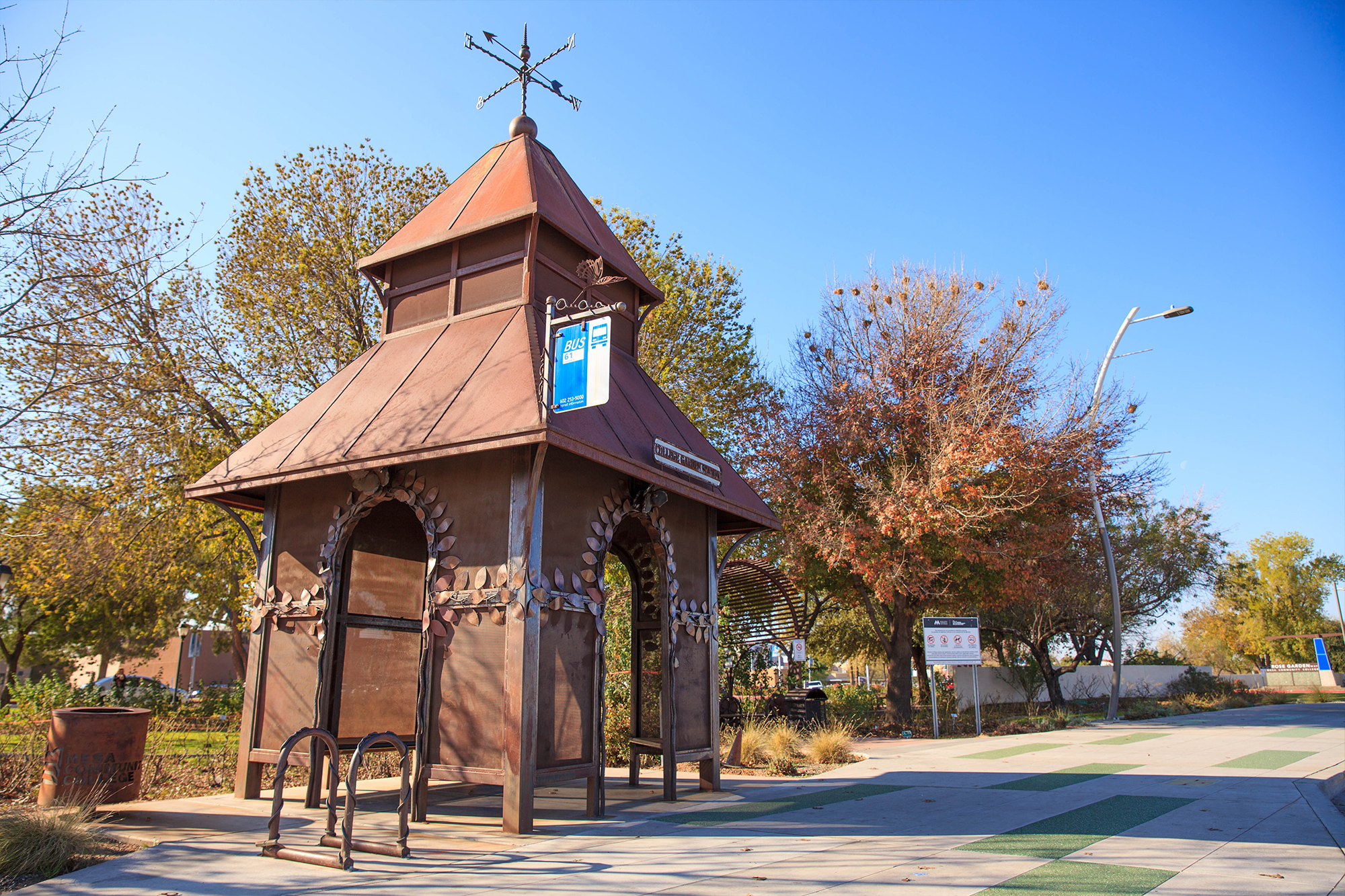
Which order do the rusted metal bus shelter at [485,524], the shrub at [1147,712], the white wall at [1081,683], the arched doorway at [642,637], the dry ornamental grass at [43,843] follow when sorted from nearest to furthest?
the dry ornamental grass at [43,843] → the rusted metal bus shelter at [485,524] → the arched doorway at [642,637] → the shrub at [1147,712] → the white wall at [1081,683]

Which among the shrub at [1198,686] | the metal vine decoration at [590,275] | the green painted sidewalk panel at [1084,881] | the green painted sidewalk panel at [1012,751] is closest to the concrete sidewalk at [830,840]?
the green painted sidewalk panel at [1084,881]

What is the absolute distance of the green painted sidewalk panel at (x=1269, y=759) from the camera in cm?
1205

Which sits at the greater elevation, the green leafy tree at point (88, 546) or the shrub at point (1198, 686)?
the green leafy tree at point (88, 546)

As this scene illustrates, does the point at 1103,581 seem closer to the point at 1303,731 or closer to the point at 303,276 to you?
the point at 1303,731

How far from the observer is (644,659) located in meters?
10.5

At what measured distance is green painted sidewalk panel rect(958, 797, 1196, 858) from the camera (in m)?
6.34

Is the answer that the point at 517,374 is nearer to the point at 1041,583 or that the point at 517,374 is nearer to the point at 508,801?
the point at 508,801

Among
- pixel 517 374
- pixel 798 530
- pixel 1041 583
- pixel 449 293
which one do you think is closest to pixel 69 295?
pixel 449 293

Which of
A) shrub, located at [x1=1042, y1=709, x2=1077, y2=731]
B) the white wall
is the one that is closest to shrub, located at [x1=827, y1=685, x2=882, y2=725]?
the white wall

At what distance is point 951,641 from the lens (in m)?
18.8

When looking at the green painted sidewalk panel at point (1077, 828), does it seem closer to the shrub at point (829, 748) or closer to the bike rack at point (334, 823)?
the bike rack at point (334, 823)

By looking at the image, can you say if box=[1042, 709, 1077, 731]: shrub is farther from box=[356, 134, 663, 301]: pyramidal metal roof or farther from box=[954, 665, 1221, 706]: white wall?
box=[356, 134, 663, 301]: pyramidal metal roof

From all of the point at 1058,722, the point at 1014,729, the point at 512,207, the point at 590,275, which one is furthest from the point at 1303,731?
the point at 512,207

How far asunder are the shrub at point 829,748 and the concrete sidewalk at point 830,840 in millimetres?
1633
